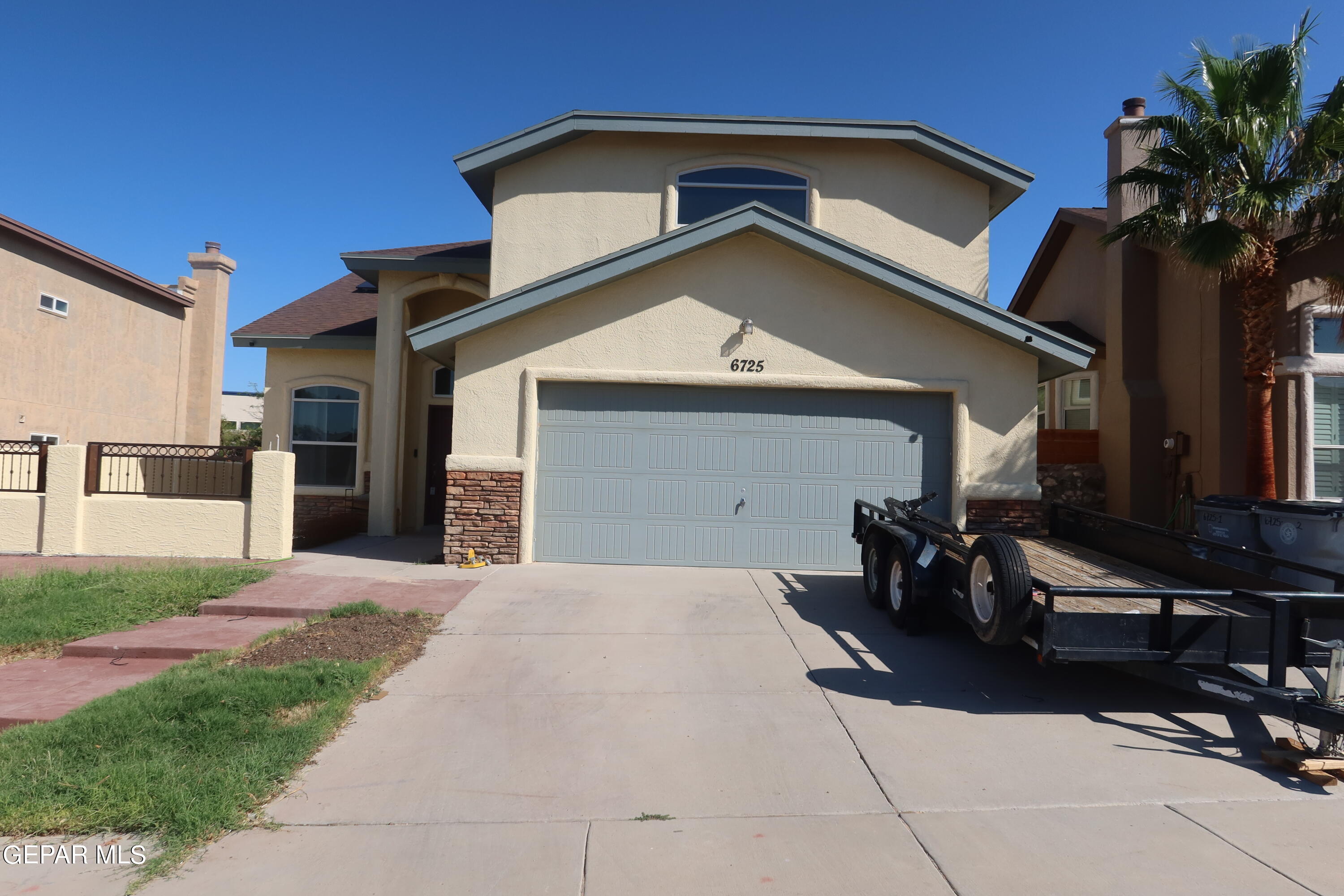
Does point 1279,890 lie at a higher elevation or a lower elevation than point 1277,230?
lower

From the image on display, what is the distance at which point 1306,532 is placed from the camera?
25.2ft

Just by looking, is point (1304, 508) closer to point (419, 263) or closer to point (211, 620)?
point (211, 620)

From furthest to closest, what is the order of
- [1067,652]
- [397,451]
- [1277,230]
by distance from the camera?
1. [397,451]
2. [1277,230]
3. [1067,652]

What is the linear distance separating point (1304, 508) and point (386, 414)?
486 inches

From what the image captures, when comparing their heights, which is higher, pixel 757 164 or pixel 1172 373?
pixel 757 164

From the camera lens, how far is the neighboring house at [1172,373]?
38.4 feet

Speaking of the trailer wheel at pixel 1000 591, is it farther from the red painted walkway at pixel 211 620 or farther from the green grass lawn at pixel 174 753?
the red painted walkway at pixel 211 620

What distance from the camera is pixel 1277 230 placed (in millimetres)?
11453

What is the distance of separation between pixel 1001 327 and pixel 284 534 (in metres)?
9.73

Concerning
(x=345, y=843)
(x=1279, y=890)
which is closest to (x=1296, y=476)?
(x=1279, y=890)

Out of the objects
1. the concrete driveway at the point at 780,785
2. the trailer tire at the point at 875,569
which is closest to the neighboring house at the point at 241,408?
the trailer tire at the point at 875,569

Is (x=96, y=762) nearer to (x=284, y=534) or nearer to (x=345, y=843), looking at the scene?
(x=345, y=843)
